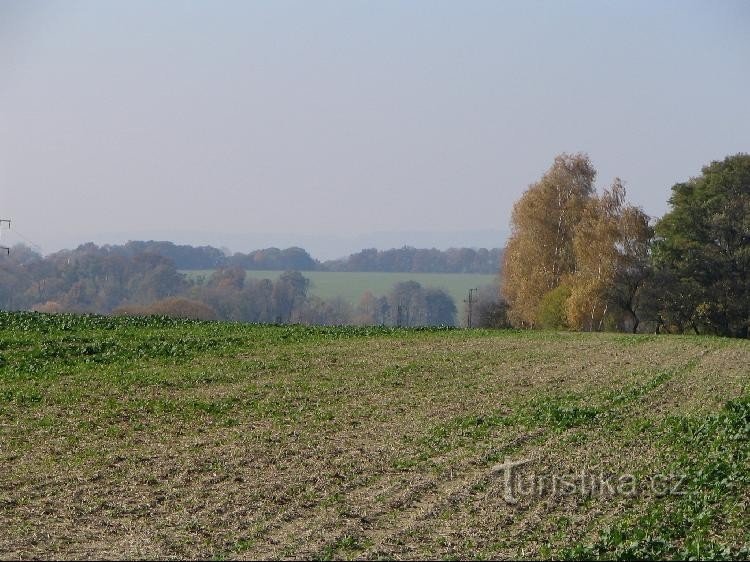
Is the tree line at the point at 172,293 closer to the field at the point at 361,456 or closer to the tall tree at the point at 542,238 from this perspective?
the tall tree at the point at 542,238

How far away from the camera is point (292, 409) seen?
20.7 m

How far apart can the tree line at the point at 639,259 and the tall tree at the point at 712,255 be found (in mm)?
62

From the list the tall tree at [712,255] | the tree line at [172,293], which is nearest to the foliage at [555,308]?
the tall tree at [712,255]

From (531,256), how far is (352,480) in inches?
2150

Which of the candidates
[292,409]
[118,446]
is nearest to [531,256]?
[292,409]

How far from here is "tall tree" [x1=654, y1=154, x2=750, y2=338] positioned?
207 ft

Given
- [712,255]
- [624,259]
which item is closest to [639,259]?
[624,259]

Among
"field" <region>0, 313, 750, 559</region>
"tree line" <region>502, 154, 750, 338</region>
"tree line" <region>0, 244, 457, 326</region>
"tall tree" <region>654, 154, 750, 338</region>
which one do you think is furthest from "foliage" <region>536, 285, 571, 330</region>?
"tree line" <region>0, 244, 457, 326</region>

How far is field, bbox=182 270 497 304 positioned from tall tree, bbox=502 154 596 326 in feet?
251

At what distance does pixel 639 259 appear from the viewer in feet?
209

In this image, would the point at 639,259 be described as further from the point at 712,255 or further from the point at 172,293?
the point at 172,293

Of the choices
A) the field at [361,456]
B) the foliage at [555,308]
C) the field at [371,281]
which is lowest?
the field at [361,456]

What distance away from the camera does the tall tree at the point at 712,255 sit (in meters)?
63.2

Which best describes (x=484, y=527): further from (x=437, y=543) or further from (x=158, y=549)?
(x=158, y=549)
